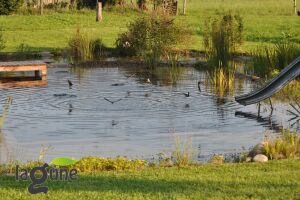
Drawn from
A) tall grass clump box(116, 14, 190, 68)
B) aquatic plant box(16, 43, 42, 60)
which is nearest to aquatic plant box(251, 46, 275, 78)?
tall grass clump box(116, 14, 190, 68)

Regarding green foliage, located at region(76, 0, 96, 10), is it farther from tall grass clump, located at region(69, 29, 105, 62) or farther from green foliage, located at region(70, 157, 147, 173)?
green foliage, located at region(70, 157, 147, 173)

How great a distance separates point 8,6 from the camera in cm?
3947

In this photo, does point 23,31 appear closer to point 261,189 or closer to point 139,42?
point 139,42

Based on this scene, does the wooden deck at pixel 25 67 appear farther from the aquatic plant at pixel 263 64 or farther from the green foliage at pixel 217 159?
the green foliage at pixel 217 159

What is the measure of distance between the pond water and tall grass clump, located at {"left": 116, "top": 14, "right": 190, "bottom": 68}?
3729 mm

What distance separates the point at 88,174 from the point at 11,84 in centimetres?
954

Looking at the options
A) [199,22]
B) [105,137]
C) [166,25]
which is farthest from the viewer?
[199,22]

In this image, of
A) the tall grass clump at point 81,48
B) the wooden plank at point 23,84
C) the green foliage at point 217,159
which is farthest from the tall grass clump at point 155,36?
the green foliage at point 217,159

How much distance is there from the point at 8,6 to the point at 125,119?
27563 millimetres

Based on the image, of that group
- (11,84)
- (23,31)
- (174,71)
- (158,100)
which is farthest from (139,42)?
(23,31)

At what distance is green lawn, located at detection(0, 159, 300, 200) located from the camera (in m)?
7.53

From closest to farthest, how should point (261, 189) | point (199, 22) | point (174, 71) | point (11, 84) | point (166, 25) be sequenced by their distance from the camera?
point (261, 189) < point (11, 84) < point (174, 71) < point (166, 25) < point (199, 22)

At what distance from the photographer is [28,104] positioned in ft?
48.6

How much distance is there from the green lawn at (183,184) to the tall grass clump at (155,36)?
12807 mm
